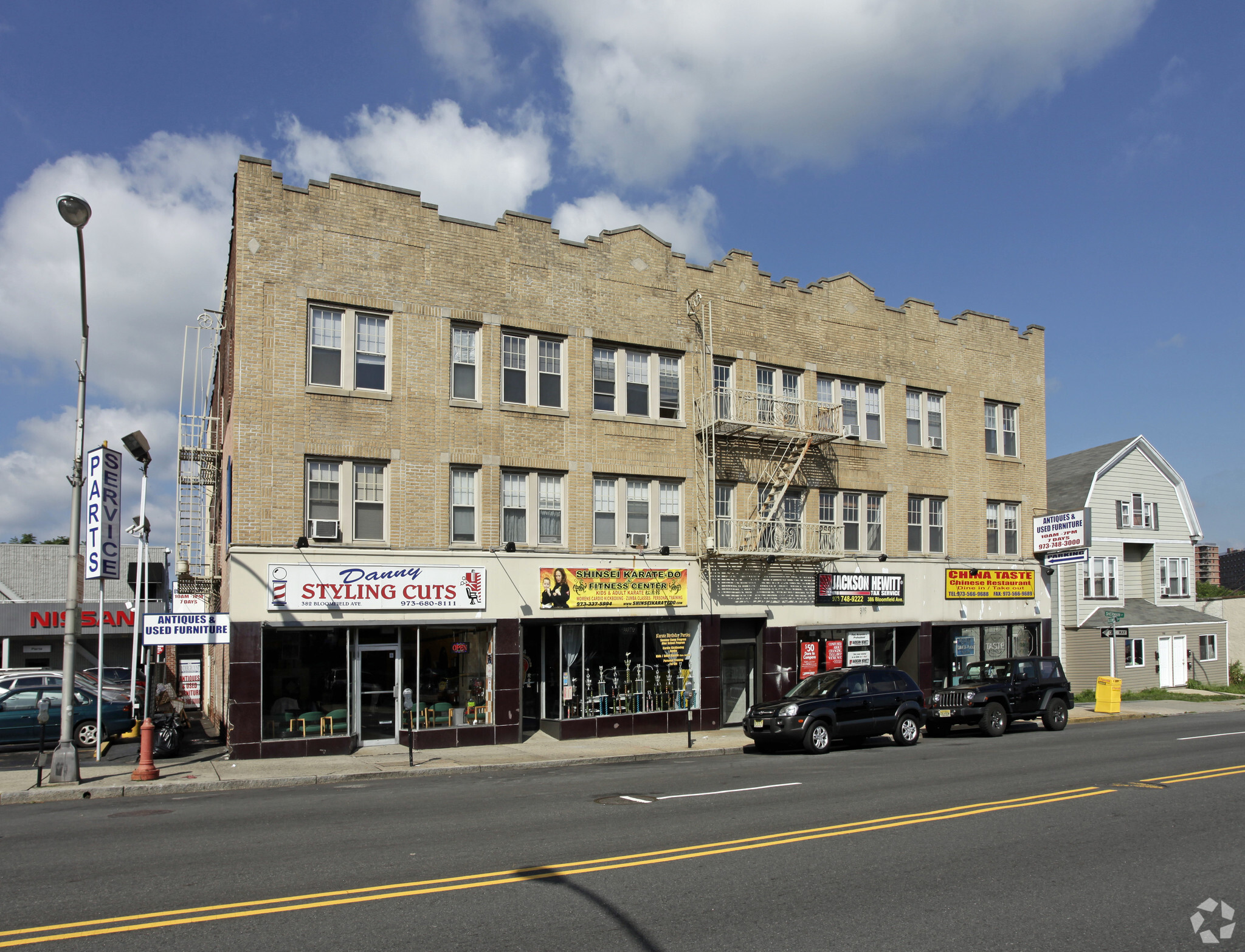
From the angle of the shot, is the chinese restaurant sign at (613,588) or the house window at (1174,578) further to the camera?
the house window at (1174,578)

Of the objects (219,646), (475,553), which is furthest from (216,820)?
(219,646)

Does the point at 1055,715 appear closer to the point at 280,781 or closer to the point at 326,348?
the point at 280,781

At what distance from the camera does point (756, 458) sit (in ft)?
82.4

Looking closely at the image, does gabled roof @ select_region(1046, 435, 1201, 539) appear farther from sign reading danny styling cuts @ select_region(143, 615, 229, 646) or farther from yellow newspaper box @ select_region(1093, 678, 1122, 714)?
sign reading danny styling cuts @ select_region(143, 615, 229, 646)

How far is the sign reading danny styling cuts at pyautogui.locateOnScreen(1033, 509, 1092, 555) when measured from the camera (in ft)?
93.0

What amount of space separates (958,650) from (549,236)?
1724 centimetres

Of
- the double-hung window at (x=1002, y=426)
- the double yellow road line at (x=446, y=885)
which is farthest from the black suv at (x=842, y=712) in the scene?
the double-hung window at (x=1002, y=426)

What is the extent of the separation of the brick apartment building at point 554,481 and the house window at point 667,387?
60mm

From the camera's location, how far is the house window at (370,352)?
20219 mm

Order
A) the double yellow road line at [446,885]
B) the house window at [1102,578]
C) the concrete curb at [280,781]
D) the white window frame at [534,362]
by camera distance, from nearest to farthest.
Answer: the double yellow road line at [446,885], the concrete curb at [280,781], the white window frame at [534,362], the house window at [1102,578]

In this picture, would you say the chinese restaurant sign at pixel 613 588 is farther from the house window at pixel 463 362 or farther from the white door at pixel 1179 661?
the white door at pixel 1179 661

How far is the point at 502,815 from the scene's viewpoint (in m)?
11.9

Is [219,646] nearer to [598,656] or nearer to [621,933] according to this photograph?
[598,656]

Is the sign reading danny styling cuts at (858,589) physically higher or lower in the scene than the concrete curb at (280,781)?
higher
